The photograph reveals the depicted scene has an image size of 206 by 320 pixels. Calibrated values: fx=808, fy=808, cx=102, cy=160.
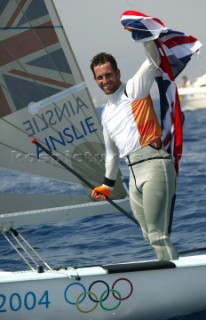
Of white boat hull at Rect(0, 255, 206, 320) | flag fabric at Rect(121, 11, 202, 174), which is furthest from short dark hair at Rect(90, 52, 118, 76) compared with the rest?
white boat hull at Rect(0, 255, 206, 320)

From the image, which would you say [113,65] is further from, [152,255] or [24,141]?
[152,255]

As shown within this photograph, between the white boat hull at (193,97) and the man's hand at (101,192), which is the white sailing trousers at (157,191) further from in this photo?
the white boat hull at (193,97)

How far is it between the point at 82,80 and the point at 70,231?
286 cm

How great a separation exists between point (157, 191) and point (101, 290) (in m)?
0.80

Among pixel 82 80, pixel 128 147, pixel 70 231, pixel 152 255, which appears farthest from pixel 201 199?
pixel 128 147

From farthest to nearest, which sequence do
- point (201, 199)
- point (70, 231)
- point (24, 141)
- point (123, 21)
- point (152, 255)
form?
1. point (201, 199)
2. point (70, 231)
3. point (152, 255)
4. point (24, 141)
5. point (123, 21)

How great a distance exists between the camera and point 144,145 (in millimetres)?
5762

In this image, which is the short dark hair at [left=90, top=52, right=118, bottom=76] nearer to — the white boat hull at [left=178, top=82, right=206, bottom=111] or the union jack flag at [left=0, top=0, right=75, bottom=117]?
the union jack flag at [left=0, top=0, right=75, bottom=117]

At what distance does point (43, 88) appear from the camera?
22.5 ft

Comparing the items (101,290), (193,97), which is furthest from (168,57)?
(193,97)

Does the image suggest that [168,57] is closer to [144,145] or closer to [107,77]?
[107,77]

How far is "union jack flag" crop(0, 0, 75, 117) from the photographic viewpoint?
6716 millimetres

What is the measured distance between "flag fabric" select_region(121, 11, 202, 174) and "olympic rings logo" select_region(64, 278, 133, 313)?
3.16ft

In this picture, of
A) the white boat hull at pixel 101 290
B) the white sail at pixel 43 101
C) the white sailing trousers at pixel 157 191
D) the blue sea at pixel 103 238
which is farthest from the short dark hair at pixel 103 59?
the blue sea at pixel 103 238
